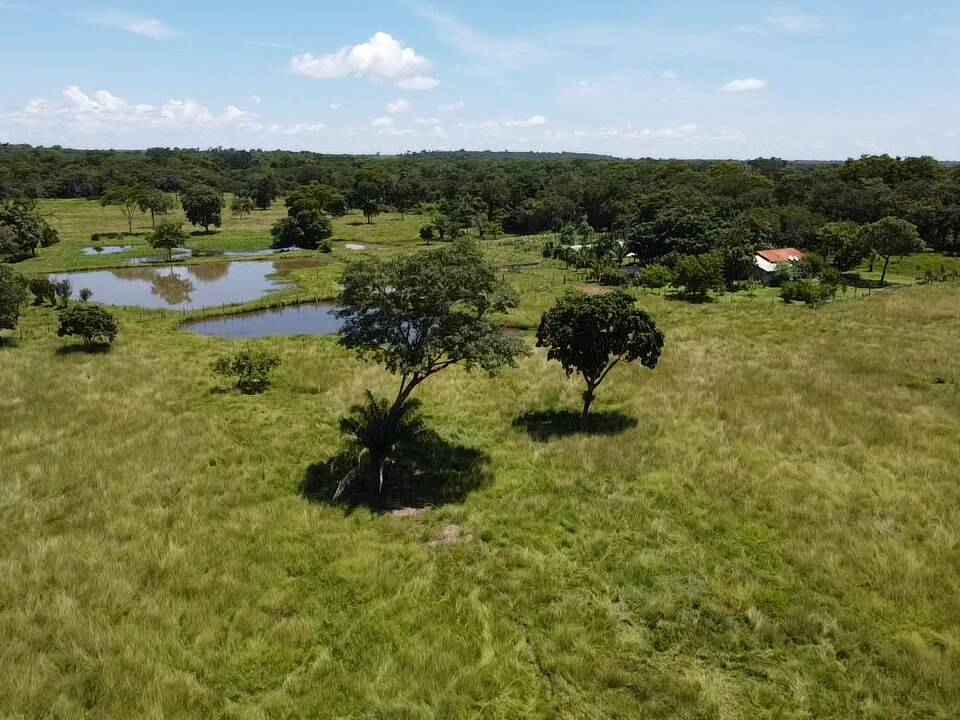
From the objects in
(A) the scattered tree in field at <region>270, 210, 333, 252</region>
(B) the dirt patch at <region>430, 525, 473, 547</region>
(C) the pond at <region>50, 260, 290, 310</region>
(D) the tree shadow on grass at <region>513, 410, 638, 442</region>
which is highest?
(A) the scattered tree in field at <region>270, 210, 333, 252</region>

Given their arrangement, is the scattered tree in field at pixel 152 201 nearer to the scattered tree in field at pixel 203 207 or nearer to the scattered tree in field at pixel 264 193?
the scattered tree in field at pixel 203 207

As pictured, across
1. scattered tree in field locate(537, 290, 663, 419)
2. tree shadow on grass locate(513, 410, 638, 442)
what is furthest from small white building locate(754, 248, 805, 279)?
tree shadow on grass locate(513, 410, 638, 442)

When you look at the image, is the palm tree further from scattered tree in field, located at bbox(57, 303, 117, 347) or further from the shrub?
the shrub

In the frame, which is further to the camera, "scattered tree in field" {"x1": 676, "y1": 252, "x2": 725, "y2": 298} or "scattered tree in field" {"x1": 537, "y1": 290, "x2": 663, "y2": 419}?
"scattered tree in field" {"x1": 676, "y1": 252, "x2": 725, "y2": 298}

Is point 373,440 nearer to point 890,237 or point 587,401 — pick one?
point 587,401

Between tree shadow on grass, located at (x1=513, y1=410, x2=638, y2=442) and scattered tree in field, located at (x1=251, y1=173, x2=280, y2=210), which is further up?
scattered tree in field, located at (x1=251, y1=173, x2=280, y2=210)

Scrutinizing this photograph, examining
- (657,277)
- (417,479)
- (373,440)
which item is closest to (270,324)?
(373,440)

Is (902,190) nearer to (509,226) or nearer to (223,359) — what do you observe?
(509,226)
